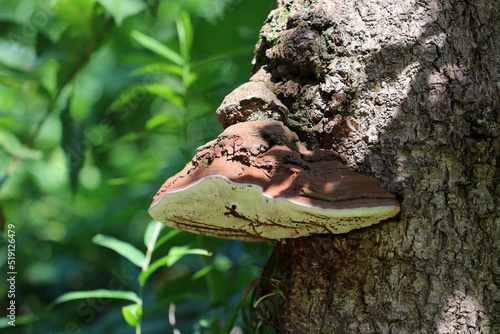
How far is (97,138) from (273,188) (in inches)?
95.3

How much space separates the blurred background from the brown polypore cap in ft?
4.12

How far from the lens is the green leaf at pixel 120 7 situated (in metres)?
2.16

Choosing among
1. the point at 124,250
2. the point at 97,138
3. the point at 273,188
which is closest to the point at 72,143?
the point at 97,138

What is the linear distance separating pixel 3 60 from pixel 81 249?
5.13 feet

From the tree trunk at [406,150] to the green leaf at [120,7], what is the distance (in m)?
1.48

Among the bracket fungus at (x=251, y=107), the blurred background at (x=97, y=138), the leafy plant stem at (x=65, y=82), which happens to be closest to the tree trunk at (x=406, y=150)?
the bracket fungus at (x=251, y=107)

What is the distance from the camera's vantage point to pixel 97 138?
2.87 m

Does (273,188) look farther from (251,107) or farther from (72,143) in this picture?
(72,143)

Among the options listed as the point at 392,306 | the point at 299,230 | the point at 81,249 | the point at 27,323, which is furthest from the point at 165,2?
the point at 392,306

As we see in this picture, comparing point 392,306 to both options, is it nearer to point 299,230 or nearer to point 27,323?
point 299,230

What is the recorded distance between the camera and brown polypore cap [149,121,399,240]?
0.80 metres

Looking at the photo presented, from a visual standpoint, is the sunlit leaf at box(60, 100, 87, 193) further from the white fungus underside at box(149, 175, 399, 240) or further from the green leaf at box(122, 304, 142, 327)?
the white fungus underside at box(149, 175, 399, 240)

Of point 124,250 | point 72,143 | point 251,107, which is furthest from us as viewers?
point 72,143

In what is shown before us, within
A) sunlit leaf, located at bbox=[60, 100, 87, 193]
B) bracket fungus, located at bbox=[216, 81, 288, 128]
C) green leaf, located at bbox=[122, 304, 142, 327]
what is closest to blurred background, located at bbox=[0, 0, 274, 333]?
sunlit leaf, located at bbox=[60, 100, 87, 193]
